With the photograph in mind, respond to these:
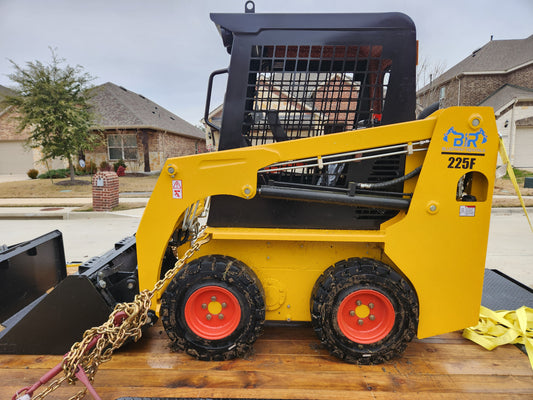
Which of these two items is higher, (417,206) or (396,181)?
A: (396,181)

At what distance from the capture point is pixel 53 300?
6.50 feet

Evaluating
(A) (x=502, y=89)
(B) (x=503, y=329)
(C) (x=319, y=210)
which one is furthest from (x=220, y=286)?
(A) (x=502, y=89)

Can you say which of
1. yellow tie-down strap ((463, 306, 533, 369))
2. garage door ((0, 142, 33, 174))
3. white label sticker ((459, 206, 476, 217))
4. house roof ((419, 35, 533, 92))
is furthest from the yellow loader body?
garage door ((0, 142, 33, 174))

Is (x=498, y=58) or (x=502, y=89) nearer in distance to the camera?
(x=502, y=89)

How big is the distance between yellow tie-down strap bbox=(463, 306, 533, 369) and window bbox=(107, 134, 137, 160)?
1968 cm

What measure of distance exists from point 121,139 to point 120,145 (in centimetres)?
38

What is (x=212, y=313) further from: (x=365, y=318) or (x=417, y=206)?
(x=417, y=206)

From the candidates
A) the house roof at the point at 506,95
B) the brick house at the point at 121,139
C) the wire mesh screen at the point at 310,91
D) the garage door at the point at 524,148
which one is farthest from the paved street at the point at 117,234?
the house roof at the point at 506,95

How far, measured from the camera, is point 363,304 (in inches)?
76.4

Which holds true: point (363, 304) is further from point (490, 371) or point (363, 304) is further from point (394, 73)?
point (394, 73)

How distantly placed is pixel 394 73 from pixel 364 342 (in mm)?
1715

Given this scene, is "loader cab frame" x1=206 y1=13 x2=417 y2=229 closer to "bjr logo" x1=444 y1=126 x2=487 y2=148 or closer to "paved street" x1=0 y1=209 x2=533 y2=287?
"bjr logo" x1=444 y1=126 x2=487 y2=148

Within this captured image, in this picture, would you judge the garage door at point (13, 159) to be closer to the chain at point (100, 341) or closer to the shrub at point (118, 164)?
the shrub at point (118, 164)

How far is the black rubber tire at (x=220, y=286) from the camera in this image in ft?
6.28
